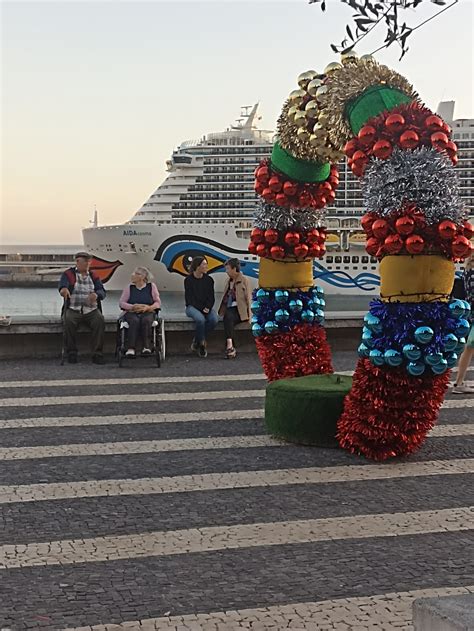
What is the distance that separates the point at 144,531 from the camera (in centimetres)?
495

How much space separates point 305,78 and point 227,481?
3.68 meters

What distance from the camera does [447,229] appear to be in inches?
237

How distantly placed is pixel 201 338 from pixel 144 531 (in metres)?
7.05

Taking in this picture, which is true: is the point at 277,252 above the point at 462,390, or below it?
above

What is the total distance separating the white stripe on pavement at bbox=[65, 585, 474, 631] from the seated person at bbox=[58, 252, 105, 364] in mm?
7609

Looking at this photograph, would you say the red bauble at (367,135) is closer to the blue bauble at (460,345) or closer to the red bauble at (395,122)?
the red bauble at (395,122)

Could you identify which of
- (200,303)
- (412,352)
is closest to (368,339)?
(412,352)

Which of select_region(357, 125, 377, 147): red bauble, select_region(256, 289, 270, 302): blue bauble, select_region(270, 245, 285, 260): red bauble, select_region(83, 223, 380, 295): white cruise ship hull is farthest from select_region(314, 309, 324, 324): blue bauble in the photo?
select_region(83, 223, 380, 295): white cruise ship hull

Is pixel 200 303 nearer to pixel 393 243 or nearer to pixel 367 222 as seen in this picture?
pixel 367 222

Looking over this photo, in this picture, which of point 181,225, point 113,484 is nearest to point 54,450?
point 113,484

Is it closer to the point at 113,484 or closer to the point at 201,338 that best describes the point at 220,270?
the point at 201,338

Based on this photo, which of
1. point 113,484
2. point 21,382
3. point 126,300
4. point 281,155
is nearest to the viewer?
point 113,484

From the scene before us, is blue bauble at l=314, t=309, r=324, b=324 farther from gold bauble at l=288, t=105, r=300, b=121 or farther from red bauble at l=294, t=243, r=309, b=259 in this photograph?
gold bauble at l=288, t=105, r=300, b=121

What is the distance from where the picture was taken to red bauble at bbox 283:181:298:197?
796cm
